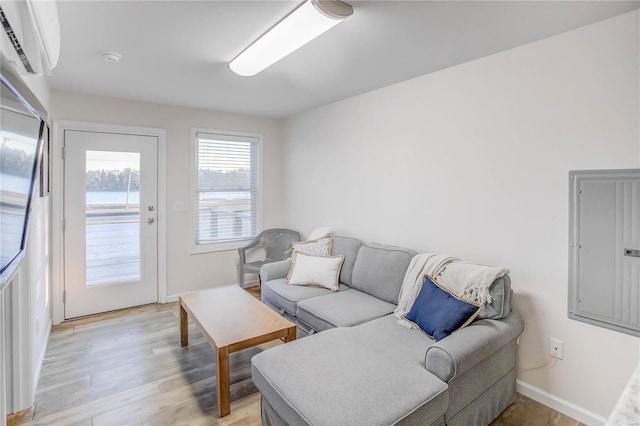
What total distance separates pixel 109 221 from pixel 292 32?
2.93m

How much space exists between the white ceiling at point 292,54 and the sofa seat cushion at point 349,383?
6.08 ft

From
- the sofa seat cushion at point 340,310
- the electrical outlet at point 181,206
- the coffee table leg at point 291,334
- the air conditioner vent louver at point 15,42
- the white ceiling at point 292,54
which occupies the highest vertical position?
the white ceiling at point 292,54

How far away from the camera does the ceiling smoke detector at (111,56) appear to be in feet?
7.59

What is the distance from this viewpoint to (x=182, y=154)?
156 inches

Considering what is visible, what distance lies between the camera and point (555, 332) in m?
2.07

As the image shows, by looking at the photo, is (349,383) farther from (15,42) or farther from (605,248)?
(15,42)

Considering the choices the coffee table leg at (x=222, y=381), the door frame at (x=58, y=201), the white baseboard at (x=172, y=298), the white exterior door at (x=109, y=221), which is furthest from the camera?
the white baseboard at (x=172, y=298)

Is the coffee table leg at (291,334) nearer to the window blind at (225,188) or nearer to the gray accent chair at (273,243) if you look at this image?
the gray accent chair at (273,243)

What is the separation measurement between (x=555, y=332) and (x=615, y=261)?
56 cm

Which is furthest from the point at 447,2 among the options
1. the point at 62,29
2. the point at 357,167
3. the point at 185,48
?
the point at 62,29

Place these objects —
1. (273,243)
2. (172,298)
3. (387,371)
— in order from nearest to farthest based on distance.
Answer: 1. (387,371)
2. (172,298)
3. (273,243)

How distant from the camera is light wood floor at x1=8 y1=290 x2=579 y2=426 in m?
1.99

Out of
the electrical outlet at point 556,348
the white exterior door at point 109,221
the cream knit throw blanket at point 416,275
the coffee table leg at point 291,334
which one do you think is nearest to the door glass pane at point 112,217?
the white exterior door at point 109,221

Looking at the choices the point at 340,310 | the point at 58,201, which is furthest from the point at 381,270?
the point at 58,201
